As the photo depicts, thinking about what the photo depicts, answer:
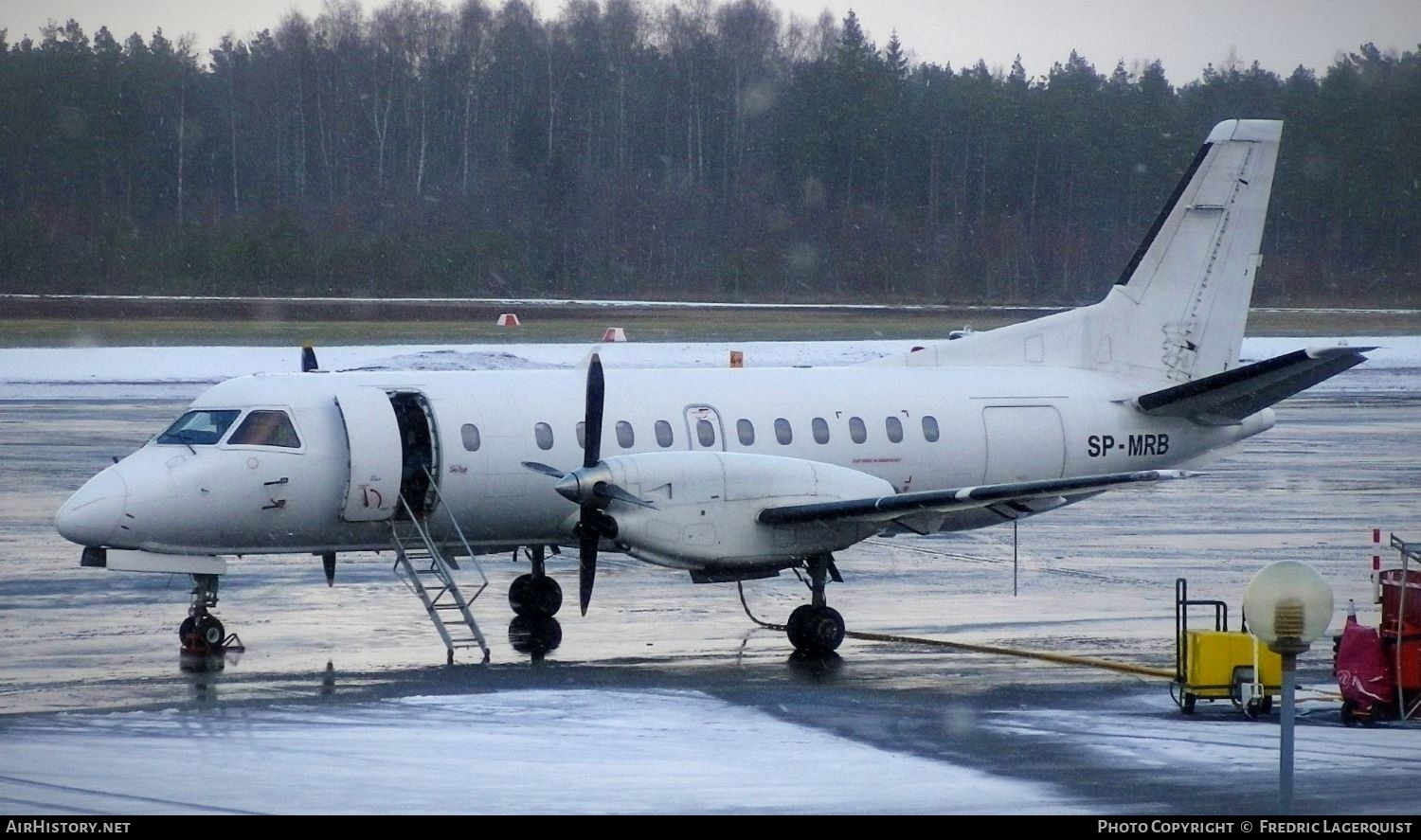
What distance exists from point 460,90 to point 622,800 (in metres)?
80.7

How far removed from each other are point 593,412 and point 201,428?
11.4 ft

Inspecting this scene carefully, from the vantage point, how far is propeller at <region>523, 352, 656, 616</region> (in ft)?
47.5

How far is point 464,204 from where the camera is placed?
3039 inches

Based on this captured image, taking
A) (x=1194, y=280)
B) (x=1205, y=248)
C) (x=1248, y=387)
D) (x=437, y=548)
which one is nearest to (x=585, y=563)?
(x=437, y=548)

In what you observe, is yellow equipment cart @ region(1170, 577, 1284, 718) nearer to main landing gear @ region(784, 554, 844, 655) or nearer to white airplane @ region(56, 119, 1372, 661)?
white airplane @ region(56, 119, 1372, 661)

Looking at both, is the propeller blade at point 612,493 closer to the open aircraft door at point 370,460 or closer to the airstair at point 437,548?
the airstair at point 437,548

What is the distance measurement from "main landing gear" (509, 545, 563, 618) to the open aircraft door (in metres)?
1.77

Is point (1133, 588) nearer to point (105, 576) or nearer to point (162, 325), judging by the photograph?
point (105, 576)

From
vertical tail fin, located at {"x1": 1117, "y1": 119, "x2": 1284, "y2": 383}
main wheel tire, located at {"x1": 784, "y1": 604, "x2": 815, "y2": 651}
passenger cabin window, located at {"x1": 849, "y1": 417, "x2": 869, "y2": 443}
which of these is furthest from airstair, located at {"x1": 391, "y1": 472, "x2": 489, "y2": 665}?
vertical tail fin, located at {"x1": 1117, "y1": 119, "x2": 1284, "y2": 383}

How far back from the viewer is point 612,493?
1447 centimetres

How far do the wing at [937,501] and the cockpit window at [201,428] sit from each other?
15.8 feet

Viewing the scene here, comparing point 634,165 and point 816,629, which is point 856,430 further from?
point 634,165
